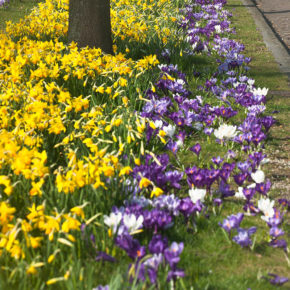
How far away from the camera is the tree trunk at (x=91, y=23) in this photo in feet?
18.4

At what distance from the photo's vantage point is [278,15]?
37.6ft

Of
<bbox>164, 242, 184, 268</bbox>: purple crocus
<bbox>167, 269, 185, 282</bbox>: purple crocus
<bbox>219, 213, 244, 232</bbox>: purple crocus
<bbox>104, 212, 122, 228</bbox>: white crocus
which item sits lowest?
<bbox>219, 213, 244, 232</bbox>: purple crocus

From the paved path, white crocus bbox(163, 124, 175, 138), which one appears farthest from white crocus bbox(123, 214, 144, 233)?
the paved path

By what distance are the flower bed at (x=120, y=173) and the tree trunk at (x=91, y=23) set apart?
781 millimetres

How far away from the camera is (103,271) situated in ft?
7.45

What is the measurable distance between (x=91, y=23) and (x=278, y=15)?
24.1 feet

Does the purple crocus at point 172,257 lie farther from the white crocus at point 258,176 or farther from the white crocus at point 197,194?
the white crocus at point 258,176

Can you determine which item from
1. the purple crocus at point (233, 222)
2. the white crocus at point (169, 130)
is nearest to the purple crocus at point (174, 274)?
the purple crocus at point (233, 222)

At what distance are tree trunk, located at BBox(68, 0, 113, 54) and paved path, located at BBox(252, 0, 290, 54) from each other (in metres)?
3.69

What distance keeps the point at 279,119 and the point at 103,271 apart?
3078 millimetres

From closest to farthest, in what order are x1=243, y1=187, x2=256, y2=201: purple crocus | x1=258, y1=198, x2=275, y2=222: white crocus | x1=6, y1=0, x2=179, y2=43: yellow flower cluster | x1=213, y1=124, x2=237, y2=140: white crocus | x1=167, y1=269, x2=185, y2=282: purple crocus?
1. x1=167, y1=269, x2=185, y2=282: purple crocus
2. x1=258, y1=198, x2=275, y2=222: white crocus
3. x1=243, y1=187, x2=256, y2=201: purple crocus
4. x1=213, y1=124, x2=237, y2=140: white crocus
5. x1=6, y1=0, x2=179, y2=43: yellow flower cluster

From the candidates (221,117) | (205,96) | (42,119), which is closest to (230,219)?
(42,119)

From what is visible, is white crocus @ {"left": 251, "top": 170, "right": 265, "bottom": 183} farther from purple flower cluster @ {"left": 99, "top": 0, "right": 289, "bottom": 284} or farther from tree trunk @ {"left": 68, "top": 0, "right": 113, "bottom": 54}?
tree trunk @ {"left": 68, "top": 0, "right": 113, "bottom": 54}

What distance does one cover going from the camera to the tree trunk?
560cm
